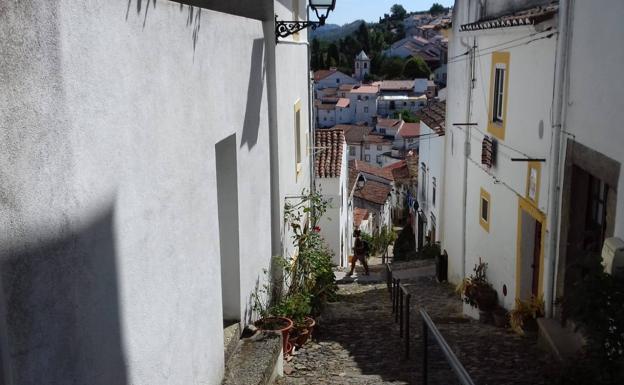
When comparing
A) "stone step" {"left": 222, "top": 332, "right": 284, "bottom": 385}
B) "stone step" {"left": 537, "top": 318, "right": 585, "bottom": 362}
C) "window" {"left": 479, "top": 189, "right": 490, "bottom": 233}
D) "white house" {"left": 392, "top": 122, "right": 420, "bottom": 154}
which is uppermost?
"window" {"left": 479, "top": 189, "right": 490, "bottom": 233}

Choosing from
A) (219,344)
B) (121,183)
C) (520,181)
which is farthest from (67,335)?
(520,181)

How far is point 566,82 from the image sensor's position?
712 cm

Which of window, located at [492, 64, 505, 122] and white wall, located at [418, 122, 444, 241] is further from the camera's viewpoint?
white wall, located at [418, 122, 444, 241]

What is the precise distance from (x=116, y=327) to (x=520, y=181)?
705cm

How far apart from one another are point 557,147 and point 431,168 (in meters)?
16.0

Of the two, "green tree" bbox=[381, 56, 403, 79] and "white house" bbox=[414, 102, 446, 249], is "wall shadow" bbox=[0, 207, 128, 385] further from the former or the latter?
"green tree" bbox=[381, 56, 403, 79]

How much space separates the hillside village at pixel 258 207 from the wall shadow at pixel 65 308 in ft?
0.04

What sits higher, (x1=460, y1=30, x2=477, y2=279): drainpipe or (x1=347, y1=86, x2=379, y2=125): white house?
(x1=460, y1=30, x2=477, y2=279): drainpipe

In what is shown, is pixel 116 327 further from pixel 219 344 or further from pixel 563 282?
pixel 563 282

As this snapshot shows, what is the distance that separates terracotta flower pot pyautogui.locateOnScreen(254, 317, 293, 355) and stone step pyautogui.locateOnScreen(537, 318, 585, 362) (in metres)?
2.91

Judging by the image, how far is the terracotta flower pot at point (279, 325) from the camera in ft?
23.8

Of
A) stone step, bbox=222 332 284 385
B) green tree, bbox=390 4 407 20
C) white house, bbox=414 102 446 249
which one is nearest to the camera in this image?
stone step, bbox=222 332 284 385

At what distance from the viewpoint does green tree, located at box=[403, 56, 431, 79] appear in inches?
4222

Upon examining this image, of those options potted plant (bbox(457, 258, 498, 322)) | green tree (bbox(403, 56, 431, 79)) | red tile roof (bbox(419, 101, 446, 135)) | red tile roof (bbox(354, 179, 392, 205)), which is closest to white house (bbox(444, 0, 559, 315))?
potted plant (bbox(457, 258, 498, 322))
